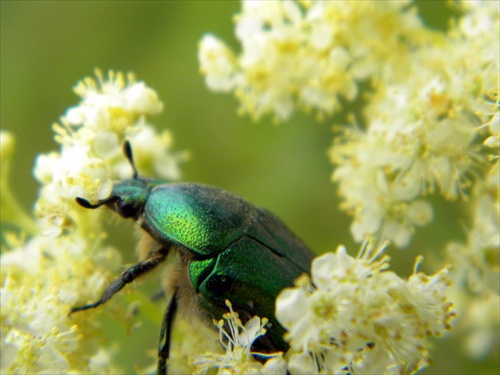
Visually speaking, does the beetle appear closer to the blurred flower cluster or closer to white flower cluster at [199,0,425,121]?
the blurred flower cluster

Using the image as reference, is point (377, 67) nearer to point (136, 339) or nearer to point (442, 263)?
point (442, 263)

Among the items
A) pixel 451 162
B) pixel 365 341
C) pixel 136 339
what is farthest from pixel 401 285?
pixel 136 339

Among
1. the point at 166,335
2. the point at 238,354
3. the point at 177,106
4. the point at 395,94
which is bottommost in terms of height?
the point at 238,354

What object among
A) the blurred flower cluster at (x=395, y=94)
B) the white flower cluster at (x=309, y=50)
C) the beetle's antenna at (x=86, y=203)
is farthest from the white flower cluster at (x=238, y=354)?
the white flower cluster at (x=309, y=50)

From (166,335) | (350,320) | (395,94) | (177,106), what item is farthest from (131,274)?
(177,106)

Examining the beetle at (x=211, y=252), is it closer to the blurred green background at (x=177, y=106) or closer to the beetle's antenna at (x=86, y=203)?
the beetle's antenna at (x=86, y=203)

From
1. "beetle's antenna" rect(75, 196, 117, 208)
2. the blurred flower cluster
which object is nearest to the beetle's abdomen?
"beetle's antenna" rect(75, 196, 117, 208)

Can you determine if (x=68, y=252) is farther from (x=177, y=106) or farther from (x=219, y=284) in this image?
(x=177, y=106)
